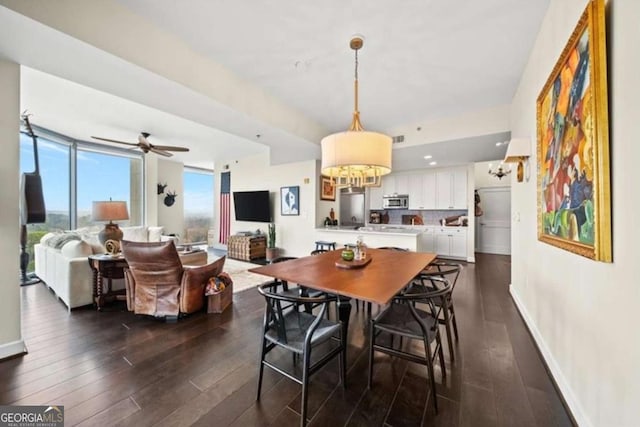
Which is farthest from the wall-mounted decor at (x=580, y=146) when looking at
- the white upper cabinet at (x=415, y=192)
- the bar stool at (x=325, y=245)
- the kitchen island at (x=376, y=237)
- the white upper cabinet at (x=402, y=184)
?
the white upper cabinet at (x=402, y=184)

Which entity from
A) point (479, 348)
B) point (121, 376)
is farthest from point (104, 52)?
point (479, 348)

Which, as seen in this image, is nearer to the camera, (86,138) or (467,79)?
(467,79)

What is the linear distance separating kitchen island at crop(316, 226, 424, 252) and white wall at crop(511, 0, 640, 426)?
7.79 feet

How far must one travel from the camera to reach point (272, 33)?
91.7 inches

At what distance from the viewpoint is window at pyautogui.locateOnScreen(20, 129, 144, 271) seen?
4.71 m

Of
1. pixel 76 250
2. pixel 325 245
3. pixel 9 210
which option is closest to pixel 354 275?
pixel 9 210

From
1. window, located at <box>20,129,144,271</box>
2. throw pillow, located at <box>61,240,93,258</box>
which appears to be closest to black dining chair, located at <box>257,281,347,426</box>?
throw pillow, located at <box>61,240,93,258</box>

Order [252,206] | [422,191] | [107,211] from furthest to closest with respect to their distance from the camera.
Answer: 1. [422,191]
2. [252,206]
3. [107,211]

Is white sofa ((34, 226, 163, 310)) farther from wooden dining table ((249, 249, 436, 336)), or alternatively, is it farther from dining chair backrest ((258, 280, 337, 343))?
dining chair backrest ((258, 280, 337, 343))

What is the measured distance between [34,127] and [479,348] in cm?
761

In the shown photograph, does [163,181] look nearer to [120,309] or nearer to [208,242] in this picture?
[208,242]

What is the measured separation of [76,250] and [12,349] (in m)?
1.46

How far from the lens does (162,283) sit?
2799 mm

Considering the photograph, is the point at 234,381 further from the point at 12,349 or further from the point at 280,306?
the point at 12,349
